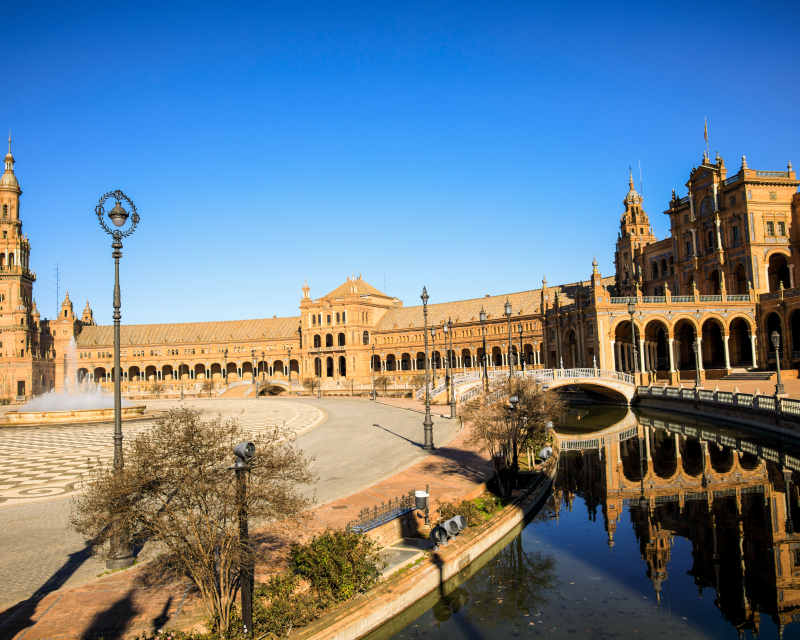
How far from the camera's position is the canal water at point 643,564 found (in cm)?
1220

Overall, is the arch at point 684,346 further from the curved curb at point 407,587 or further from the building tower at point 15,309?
the building tower at point 15,309

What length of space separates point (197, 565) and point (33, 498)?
12.0 meters

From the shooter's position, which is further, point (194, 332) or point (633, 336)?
point (194, 332)

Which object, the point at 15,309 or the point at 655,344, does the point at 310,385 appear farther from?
the point at 15,309

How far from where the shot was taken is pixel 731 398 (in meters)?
37.1

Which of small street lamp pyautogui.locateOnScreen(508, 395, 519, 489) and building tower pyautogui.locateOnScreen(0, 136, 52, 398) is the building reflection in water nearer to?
small street lamp pyautogui.locateOnScreen(508, 395, 519, 489)

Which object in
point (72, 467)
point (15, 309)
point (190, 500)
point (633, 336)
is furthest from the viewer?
point (15, 309)

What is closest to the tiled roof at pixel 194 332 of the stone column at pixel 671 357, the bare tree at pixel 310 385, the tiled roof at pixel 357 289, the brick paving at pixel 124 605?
the tiled roof at pixel 357 289

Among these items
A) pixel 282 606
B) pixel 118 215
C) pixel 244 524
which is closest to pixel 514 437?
pixel 282 606

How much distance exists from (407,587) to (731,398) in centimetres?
3241

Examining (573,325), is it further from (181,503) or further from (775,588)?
(181,503)

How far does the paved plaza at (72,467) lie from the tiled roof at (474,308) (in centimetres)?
4358

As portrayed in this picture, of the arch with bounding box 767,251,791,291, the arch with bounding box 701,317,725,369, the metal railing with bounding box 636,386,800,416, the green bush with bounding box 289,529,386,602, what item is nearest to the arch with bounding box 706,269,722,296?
the arch with bounding box 701,317,725,369

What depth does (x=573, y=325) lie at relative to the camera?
63469mm
